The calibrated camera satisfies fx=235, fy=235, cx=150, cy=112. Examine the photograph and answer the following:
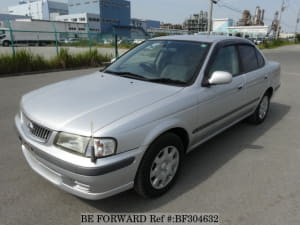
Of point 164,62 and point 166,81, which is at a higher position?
point 164,62

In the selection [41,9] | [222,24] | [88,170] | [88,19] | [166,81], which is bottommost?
[88,170]

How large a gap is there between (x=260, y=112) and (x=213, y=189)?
→ 2452mm

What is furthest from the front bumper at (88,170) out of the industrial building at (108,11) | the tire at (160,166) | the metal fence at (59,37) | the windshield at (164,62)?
the industrial building at (108,11)

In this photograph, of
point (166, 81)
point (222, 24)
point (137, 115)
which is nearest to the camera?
point (137, 115)

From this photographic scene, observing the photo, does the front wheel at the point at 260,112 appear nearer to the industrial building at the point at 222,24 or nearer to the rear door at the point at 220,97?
the rear door at the point at 220,97

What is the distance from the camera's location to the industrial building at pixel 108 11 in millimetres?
81000

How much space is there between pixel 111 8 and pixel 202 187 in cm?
9113

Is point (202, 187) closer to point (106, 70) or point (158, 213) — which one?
point (158, 213)

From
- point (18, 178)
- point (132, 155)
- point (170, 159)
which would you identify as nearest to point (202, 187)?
point (170, 159)

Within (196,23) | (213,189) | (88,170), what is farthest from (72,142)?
(196,23)

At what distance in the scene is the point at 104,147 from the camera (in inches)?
73.9

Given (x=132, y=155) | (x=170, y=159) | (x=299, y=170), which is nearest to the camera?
(x=132, y=155)

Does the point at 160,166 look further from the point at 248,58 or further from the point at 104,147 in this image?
the point at 248,58

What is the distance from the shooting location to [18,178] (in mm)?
2762
